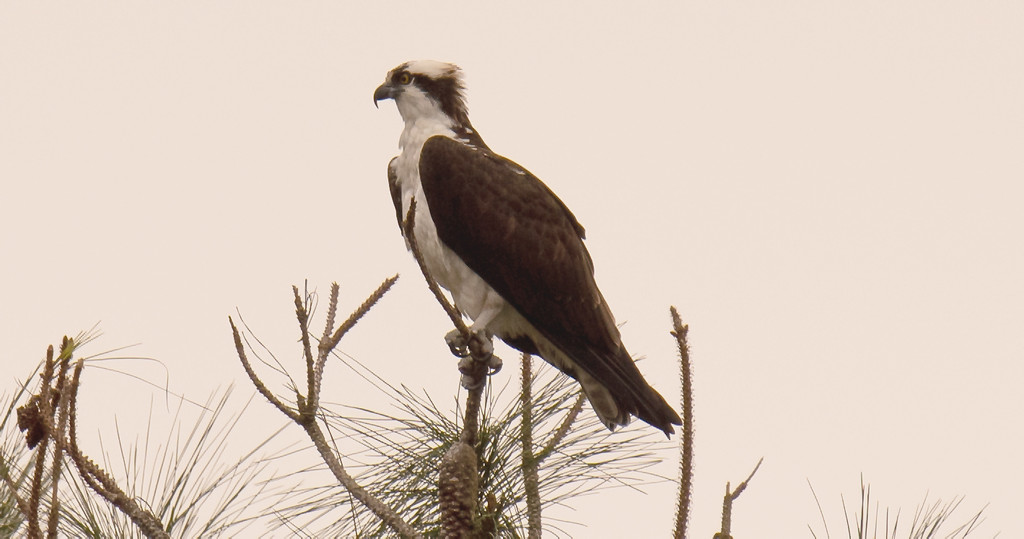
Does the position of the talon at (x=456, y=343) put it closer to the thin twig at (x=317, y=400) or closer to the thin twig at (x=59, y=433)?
the thin twig at (x=317, y=400)

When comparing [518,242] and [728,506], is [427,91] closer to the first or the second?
[518,242]

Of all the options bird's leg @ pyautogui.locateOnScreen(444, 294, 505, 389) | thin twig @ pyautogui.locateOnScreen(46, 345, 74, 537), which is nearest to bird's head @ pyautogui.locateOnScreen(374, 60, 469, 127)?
bird's leg @ pyautogui.locateOnScreen(444, 294, 505, 389)

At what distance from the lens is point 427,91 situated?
5.99m

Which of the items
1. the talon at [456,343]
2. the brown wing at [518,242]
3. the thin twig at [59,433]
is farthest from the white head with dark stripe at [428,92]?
the thin twig at [59,433]

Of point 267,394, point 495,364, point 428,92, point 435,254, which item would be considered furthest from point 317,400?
point 428,92

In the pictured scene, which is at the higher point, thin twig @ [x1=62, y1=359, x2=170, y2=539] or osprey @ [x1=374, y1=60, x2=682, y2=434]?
osprey @ [x1=374, y1=60, x2=682, y2=434]

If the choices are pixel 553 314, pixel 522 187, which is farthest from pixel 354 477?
pixel 522 187

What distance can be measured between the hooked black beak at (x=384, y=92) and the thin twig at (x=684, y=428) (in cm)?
345

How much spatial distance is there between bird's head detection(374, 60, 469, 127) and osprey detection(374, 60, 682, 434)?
397mm

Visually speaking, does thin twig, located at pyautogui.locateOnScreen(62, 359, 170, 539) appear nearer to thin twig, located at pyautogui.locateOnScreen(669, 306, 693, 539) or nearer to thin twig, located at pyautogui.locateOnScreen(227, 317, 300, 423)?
thin twig, located at pyautogui.locateOnScreen(227, 317, 300, 423)

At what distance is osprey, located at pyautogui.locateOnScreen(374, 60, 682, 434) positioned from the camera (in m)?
5.18

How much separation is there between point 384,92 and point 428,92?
0.25 m

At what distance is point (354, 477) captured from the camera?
11.0 feet

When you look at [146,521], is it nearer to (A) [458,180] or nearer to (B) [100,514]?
(B) [100,514]
